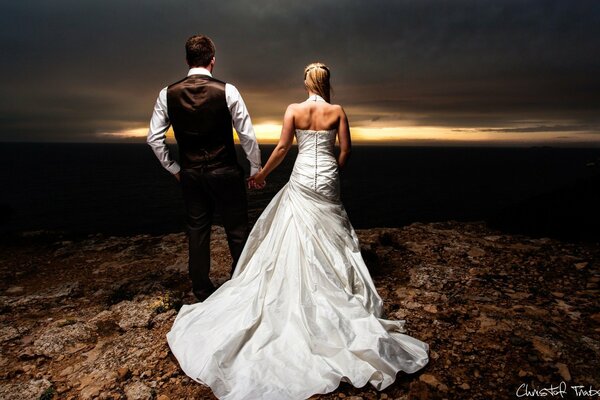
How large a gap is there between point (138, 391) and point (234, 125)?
8.85 ft

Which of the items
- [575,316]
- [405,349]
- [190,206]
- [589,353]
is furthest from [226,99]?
[575,316]

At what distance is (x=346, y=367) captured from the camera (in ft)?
8.64

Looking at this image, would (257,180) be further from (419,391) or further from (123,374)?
(419,391)

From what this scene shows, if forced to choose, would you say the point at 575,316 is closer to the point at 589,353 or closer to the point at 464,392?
the point at 589,353

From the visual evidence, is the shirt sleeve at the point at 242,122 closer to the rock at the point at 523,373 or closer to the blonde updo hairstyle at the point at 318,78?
the blonde updo hairstyle at the point at 318,78

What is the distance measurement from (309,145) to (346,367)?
225cm

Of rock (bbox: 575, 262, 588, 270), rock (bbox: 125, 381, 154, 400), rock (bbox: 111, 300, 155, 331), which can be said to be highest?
rock (bbox: 575, 262, 588, 270)

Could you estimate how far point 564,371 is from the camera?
2.69 metres

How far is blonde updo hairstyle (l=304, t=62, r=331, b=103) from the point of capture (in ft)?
11.5

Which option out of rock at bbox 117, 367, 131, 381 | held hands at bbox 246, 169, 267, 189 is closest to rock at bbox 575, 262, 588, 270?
held hands at bbox 246, 169, 267, 189

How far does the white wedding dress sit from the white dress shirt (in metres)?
0.59

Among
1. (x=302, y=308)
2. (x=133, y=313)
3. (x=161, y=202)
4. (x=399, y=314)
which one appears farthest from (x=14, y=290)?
(x=161, y=202)

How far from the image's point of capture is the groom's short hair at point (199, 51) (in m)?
3.41

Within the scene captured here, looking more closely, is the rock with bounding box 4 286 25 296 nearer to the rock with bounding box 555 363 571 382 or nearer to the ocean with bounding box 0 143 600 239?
the rock with bounding box 555 363 571 382
